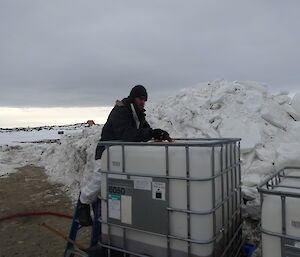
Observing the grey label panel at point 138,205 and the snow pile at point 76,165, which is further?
the snow pile at point 76,165

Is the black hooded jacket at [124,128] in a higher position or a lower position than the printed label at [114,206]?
higher

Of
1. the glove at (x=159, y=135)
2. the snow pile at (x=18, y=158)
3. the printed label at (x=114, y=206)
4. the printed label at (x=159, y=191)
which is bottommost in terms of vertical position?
the snow pile at (x=18, y=158)

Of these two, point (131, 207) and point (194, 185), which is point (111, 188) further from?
point (194, 185)

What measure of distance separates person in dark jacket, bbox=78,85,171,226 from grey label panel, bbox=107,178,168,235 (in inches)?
21.8

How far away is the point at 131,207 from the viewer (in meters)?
3.15

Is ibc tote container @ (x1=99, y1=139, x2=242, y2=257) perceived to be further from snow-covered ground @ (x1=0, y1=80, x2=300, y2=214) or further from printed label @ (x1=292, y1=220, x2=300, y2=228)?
snow-covered ground @ (x1=0, y1=80, x2=300, y2=214)

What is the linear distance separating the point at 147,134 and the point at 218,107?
594 centimetres

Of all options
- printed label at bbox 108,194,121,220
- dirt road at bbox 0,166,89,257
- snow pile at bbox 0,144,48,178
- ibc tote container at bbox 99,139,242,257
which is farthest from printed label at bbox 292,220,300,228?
snow pile at bbox 0,144,48,178

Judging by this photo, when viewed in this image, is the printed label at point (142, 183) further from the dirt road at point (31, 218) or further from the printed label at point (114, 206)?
the dirt road at point (31, 218)

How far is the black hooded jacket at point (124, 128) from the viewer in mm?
3801

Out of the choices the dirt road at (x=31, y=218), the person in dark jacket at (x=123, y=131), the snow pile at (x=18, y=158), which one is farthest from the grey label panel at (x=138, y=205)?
the snow pile at (x=18, y=158)

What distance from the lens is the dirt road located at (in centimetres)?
550

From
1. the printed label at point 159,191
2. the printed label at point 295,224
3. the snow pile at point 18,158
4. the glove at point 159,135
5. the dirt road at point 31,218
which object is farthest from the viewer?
the snow pile at point 18,158

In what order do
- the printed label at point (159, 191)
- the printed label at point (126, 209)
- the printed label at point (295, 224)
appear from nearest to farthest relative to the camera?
the printed label at point (295, 224) < the printed label at point (159, 191) < the printed label at point (126, 209)
